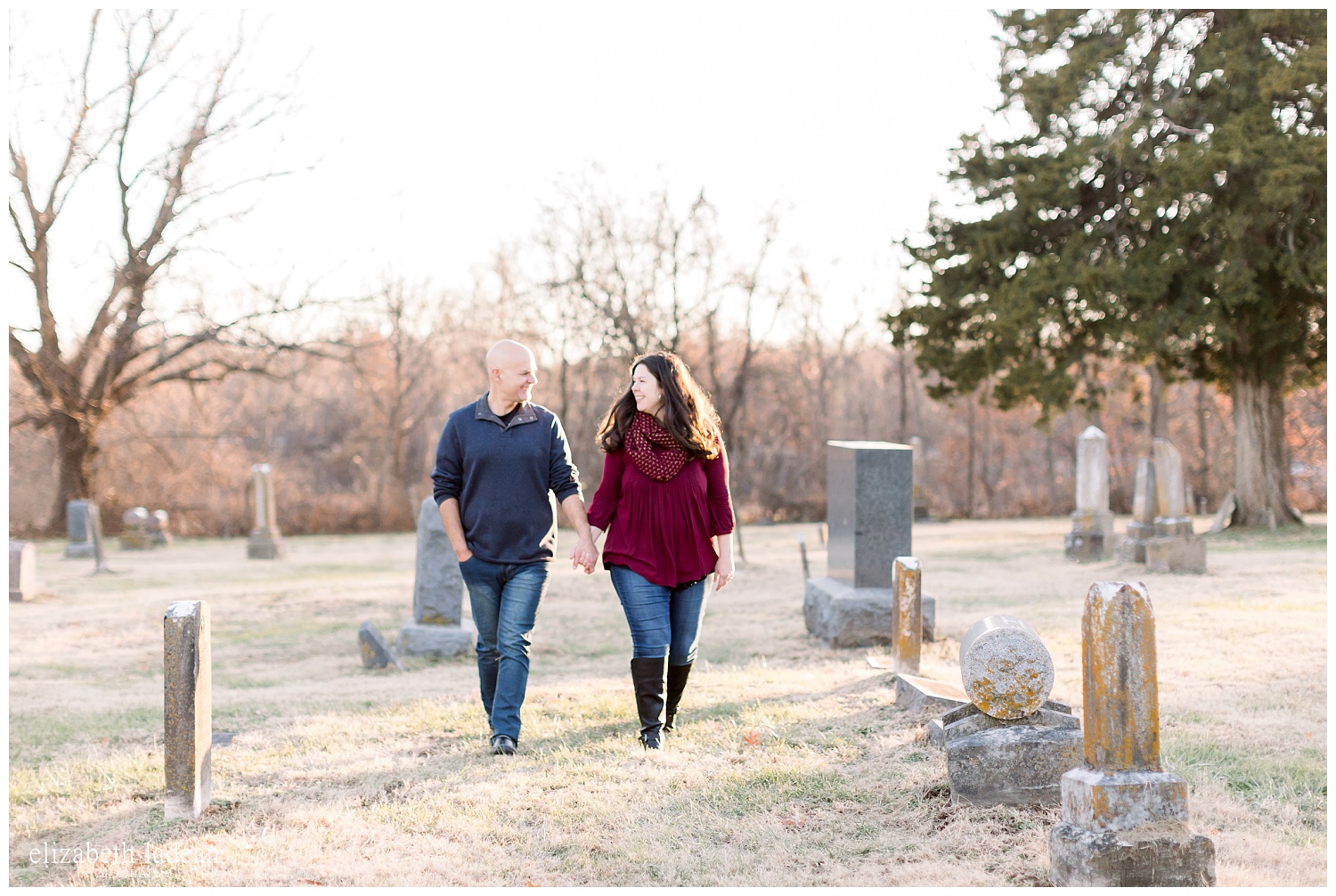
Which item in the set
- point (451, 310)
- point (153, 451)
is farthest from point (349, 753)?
point (451, 310)

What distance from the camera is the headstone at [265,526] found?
2231 centimetres

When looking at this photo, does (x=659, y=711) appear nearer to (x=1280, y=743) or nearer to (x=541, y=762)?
(x=541, y=762)

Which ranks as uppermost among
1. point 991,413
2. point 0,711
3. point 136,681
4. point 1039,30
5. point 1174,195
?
point 1039,30

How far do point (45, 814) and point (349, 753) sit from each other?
1.40m

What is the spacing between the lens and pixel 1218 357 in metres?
22.4

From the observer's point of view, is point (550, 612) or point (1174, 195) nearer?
point (550, 612)

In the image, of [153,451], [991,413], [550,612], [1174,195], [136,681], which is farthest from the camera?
[991,413]

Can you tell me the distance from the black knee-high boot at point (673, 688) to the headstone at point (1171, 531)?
11.2 metres

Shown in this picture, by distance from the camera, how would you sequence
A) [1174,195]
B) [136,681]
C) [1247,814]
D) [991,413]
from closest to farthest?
[1247,814] < [136,681] < [1174,195] < [991,413]

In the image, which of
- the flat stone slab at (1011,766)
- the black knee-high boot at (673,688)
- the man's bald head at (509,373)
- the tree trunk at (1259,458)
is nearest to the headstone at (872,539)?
the black knee-high boot at (673,688)

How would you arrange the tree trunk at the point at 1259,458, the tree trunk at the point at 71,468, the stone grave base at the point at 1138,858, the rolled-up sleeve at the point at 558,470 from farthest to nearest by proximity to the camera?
1. the tree trunk at the point at 71,468
2. the tree trunk at the point at 1259,458
3. the rolled-up sleeve at the point at 558,470
4. the stone grave base at the point at 1138,858

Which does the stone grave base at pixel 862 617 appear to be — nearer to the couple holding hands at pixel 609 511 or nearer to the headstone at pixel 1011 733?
the couple holding hands at pixel 609 511

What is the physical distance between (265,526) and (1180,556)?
17.2 m

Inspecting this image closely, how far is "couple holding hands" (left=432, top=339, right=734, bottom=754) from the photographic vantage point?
17.8ft
